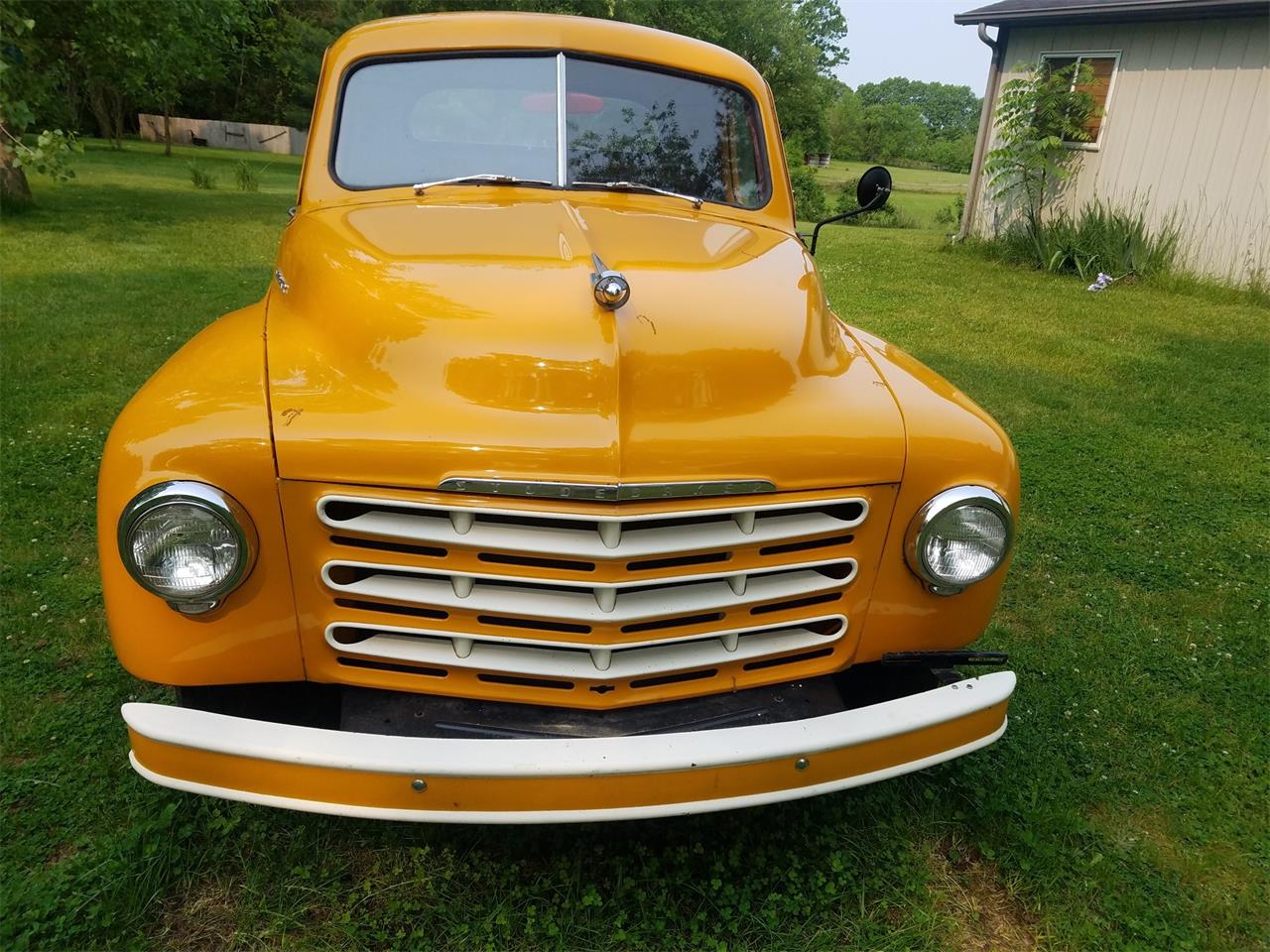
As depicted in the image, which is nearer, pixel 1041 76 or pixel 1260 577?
pixel 1260 577

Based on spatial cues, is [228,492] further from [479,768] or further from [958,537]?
[958,537]

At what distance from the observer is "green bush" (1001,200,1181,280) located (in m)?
10.2

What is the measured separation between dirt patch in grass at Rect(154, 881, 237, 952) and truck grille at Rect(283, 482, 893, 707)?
73 cm

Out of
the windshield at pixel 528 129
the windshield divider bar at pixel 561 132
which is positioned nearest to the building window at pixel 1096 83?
the windshield at pixel 528 129

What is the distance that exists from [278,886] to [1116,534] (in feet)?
13.0

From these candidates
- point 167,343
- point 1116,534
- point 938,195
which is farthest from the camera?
point 938,195

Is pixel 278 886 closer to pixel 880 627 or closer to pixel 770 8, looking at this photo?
pixel 880 627

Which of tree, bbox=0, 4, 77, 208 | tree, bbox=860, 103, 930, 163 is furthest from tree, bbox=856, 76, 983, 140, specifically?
tree, bbox=0, 4, 77, 208

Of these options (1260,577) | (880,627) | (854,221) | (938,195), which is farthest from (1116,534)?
(938,195)

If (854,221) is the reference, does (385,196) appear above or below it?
above

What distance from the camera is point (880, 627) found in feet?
6.75

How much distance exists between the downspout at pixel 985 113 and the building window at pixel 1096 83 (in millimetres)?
1105

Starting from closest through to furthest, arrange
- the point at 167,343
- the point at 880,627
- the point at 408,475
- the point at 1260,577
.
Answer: the point at 408,475 < the point at 880,627 < the point at 1260,577 < the point at 167,343

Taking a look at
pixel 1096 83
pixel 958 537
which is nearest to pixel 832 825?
pixel 958 537
